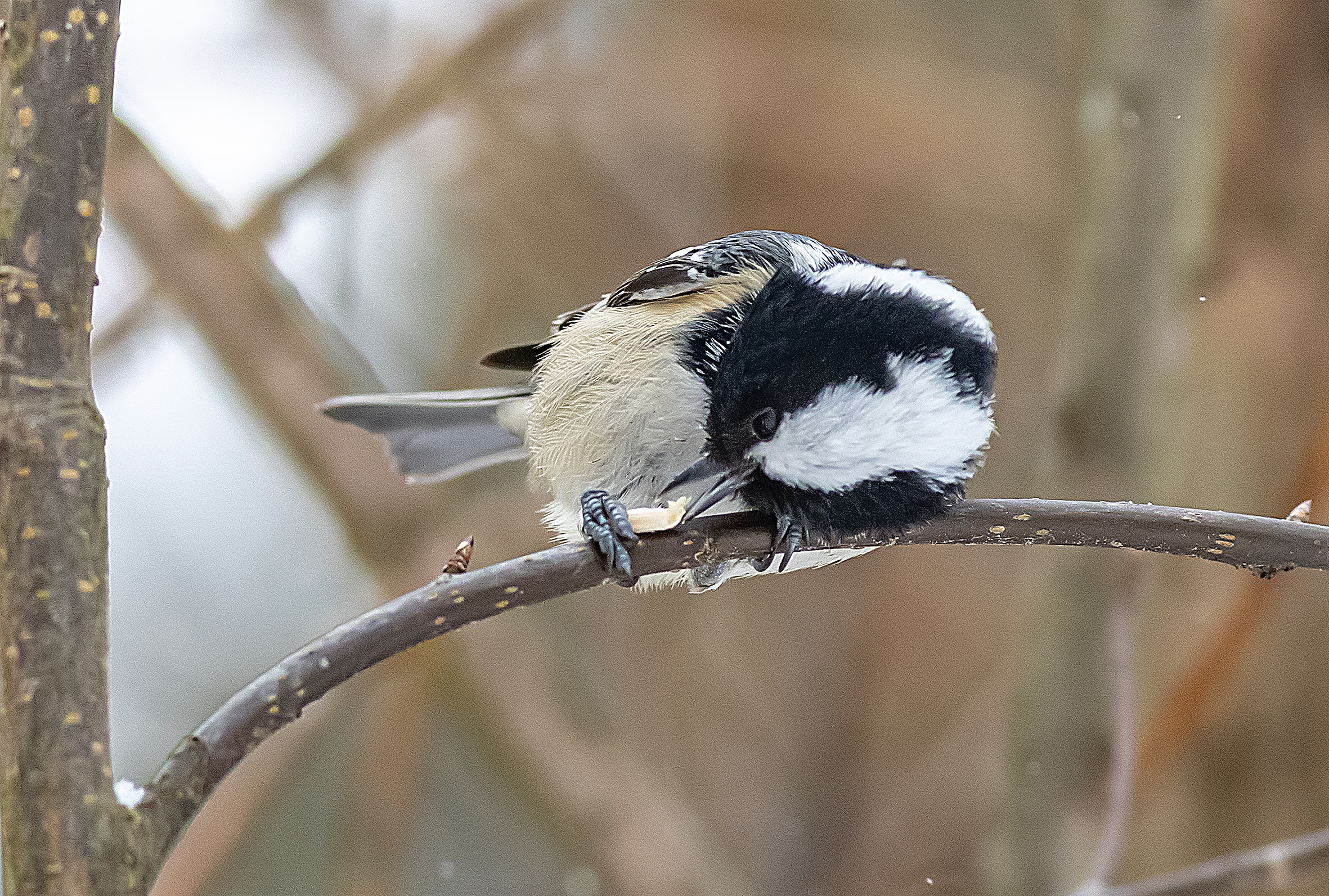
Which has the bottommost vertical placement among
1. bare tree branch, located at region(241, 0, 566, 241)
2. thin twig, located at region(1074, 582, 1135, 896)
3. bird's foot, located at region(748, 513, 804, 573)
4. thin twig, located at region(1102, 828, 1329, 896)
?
thin twig, located at region(1102, 828, 1329, 896)

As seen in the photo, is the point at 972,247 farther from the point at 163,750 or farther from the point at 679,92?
the point at 163,750

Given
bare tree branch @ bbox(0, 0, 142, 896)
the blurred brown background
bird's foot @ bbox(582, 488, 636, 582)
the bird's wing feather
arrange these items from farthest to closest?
1. the blurred brown background
2. the bird's wing feather
3. bird's foot @ bbox(582, 488, 636, 582)
4. bare tree branch @ bbox(0, 0, 142, 896)

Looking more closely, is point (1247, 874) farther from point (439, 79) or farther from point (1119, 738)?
point (439, 79)

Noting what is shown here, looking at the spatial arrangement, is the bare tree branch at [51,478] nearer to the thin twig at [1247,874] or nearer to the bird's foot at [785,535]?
the bird's foot at [785,535]

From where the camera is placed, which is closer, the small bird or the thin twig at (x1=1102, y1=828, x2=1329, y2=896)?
the small bird

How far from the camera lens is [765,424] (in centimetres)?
62

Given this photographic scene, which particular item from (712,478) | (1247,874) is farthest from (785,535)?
(1247,874)

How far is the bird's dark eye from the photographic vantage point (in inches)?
24.1

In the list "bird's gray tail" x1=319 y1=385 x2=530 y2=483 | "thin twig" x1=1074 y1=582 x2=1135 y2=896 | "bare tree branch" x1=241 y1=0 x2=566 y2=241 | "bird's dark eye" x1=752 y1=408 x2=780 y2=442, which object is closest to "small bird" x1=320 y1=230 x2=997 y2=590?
"bird's dark eye" x1=752 y1=408 x2=780 y2=442

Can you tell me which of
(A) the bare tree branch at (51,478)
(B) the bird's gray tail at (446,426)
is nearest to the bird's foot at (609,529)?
(A) the bare tree branch at (51,478)

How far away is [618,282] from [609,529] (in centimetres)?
77

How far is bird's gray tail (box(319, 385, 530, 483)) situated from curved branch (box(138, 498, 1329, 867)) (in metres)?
0.47

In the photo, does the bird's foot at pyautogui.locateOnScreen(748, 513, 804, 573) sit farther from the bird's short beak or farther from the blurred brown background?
the blurred brown background

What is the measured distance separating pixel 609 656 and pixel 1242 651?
2.82 feet
